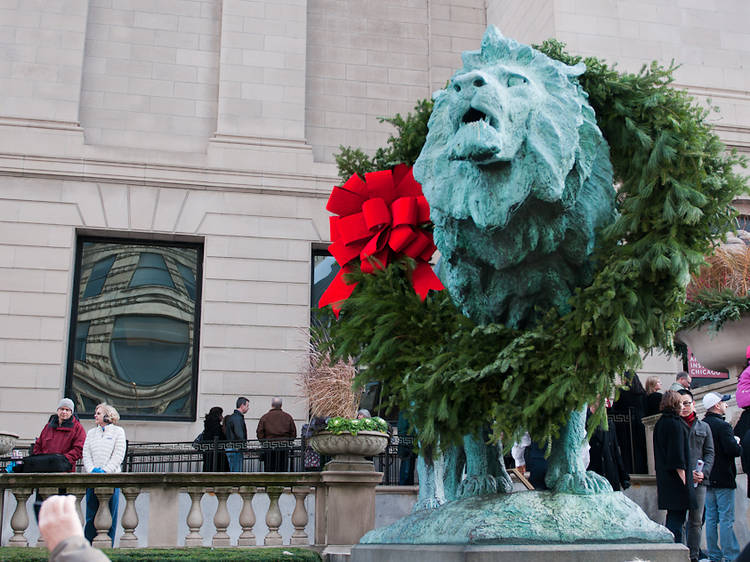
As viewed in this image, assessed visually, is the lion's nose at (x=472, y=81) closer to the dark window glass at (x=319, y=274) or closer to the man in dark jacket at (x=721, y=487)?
the man in dark jacket at (x=721, y=487)

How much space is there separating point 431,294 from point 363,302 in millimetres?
434

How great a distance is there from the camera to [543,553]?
4312mm

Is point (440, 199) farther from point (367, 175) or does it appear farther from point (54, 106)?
point (54, 106)

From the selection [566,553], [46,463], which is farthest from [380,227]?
[46,463]

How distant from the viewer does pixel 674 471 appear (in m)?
9.12

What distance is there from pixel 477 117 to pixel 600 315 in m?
1.14

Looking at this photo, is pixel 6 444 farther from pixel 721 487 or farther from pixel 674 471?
pixel 721 487

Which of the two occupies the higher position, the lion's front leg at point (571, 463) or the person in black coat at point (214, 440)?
the person in black coat at point (214, 440)

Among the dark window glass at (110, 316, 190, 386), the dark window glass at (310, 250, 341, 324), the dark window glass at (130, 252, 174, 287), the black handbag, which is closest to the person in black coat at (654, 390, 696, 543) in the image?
the black handbag

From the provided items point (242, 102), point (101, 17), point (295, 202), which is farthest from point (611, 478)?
point (101, 17)

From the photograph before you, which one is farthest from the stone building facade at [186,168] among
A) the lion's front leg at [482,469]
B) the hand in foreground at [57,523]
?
the hand in foreground at [57,523]

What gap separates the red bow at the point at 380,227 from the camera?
551 centimetres

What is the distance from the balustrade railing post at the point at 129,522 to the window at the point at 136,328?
A: 9489 millimetres

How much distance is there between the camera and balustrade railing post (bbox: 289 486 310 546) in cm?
1049
